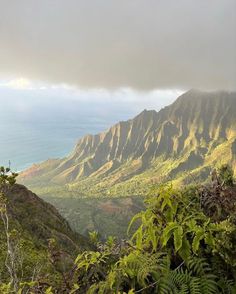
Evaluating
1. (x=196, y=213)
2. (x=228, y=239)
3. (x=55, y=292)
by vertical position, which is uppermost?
(x=196, y=213)

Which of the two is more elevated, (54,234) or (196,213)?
(196,213)

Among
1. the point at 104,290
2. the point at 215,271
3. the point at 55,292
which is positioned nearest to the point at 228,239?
the point at 215,271

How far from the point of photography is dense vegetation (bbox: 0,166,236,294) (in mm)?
4051

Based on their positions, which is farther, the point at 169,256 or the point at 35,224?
the point at 35,224

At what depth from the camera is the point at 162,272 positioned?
408cm

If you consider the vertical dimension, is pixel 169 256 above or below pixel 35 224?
above

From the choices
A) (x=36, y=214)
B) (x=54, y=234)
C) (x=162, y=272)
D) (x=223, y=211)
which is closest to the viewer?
(x=162, y=272)

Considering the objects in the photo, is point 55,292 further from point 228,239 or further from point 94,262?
point 228,239

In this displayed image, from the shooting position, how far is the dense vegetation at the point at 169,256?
13.3 feet

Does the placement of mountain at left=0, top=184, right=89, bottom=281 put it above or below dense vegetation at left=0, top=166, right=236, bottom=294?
below

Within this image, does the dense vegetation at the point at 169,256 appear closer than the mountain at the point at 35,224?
Yes

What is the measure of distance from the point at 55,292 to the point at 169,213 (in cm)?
161

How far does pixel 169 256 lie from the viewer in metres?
4.36

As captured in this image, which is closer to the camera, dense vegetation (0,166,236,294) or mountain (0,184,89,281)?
dense vegetation (0,166,236,294)
